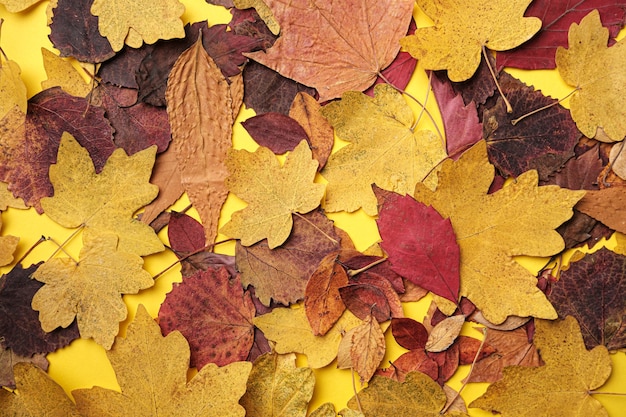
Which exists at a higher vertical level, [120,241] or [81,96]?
[81,96]

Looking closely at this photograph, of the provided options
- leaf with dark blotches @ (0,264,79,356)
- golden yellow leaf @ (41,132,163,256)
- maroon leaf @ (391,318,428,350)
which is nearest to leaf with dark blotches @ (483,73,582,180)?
maroon leaf @ (391,318,428,350)

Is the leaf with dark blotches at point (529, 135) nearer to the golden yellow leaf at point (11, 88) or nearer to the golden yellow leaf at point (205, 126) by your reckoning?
the golden yellow leaf at point (205, 126)

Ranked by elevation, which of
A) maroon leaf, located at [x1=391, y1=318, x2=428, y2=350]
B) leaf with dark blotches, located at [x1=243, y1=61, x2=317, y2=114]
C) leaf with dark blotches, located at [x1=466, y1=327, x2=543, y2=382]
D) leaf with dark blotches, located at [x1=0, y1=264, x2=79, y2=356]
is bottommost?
leaf with dark blotches, located at [x1=466, y1=327, x2=543, y2=382]

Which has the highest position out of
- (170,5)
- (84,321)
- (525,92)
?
(170,5)

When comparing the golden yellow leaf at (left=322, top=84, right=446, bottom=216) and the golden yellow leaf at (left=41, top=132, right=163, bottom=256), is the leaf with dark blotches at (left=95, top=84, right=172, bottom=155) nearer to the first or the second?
the golden yellow leaf at (left=41, top=132, right=163, bottom=256)

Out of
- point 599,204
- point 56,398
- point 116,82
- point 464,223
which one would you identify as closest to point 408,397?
point 464,223

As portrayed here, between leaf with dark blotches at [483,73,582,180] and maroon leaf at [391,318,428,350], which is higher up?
leaf with dark blotches at [483,73,582,180]

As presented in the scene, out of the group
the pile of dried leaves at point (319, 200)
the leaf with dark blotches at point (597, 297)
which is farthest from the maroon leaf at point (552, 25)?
the leaf with dark blotches at point (597, 297)

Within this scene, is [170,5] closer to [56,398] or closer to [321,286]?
[321,286]
